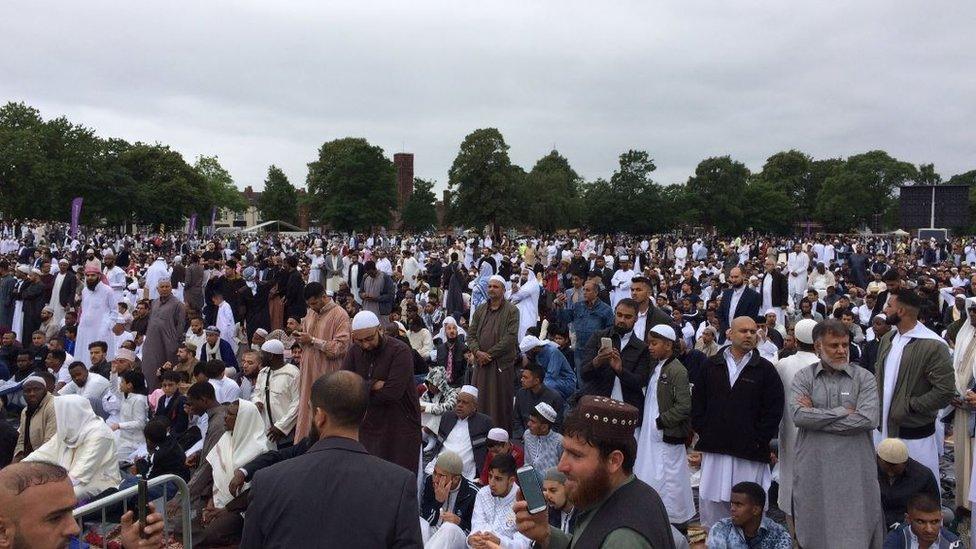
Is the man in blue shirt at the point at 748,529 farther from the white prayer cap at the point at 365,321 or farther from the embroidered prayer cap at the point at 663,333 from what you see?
the white prayer cap at the point at 365,321

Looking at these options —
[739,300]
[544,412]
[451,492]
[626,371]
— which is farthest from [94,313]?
[739,300]

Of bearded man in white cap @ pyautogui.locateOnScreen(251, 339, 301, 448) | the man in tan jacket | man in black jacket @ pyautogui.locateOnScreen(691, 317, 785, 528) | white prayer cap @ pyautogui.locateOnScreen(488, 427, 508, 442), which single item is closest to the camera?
man in black jacket @ pyautogui.locateOnScreen(691, 317, 785, 528)

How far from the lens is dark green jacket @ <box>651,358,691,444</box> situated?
5.46 meters

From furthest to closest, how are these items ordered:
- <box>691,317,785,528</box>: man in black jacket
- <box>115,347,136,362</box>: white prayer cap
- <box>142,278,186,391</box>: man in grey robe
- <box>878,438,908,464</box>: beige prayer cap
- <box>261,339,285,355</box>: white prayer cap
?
<box>142,278,186,391</box>: man in grey robe
<box>115,347,136,362</box>: white prayer cap
<box>261,339,285,355</box>: white prayer cap
<box>691,317,785,528</box>: man in black jacket
<box>878,438,908,464</box>: beige prayer cap

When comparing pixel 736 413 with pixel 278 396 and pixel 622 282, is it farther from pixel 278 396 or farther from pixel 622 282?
pixel 622 282

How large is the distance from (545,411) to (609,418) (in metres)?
4.01

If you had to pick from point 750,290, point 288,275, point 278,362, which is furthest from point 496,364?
point 288,275

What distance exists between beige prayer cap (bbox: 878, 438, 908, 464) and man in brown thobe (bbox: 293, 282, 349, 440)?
407 centimetres

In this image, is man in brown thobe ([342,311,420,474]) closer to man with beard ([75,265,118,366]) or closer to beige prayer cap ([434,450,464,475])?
beige prayer cap ([434,450,464,475])

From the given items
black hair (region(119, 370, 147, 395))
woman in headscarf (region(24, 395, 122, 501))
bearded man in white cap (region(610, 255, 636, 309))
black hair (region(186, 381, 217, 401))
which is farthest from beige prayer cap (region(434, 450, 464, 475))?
bearded man in white cap (region(610, 255, 636, 309))

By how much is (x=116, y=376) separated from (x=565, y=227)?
57725 millimetres

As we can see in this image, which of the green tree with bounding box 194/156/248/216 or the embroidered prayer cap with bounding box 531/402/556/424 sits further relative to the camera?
the green tree with bounding box 194/156/248/216

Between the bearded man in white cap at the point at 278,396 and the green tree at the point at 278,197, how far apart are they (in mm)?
82575

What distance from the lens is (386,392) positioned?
5.37m
